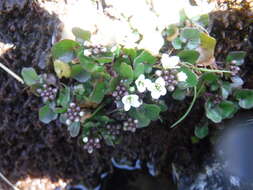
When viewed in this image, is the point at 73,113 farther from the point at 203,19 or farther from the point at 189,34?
the point at 203,19

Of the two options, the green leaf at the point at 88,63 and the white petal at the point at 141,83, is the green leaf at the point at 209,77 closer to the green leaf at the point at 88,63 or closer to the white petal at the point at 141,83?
the white petal at the point at 141,83

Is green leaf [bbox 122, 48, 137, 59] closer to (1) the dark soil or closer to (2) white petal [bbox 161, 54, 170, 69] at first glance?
(2) white petal [bbox 161, 54, 170, 69]

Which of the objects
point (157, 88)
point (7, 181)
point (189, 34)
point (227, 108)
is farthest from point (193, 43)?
point (7, 181)

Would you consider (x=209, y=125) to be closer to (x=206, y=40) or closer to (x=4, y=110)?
(x=206, y=40)

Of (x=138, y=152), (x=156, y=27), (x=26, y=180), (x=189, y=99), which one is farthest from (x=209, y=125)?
(x=26, y=180)

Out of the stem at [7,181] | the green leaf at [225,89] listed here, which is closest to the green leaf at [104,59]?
the green leaf at [225,89]

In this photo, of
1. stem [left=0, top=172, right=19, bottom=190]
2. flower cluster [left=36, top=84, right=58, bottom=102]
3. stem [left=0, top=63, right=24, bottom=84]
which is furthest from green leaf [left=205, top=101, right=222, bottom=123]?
stem [left=0, top=172, right=19, bottom=190]
